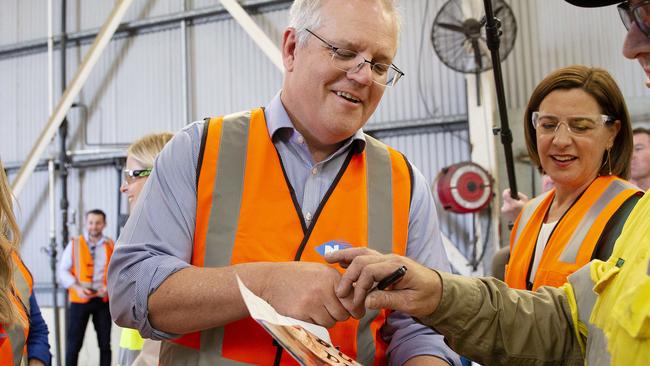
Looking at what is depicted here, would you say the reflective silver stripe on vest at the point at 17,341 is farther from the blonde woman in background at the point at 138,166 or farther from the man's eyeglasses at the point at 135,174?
the man's eyeglasses at the point at 135,174

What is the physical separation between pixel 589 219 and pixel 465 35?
4.63 m

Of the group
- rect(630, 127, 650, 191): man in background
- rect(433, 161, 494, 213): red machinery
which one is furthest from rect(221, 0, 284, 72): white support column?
rect(630, 127, 650, 191): man in background

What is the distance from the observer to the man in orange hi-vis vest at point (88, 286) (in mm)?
7543

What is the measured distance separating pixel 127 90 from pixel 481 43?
217 inches

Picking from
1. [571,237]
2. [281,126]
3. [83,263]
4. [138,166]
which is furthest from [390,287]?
[83,263]

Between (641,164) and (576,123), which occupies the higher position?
(576,123)

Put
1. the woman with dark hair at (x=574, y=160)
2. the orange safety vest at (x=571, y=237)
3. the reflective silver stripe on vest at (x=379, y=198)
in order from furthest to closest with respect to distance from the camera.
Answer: the woman with dark hair at (x=574, y=160), the orange safety vest at (x=571, y=237), the reflective silver stripe on vest at (x=379, y=198)

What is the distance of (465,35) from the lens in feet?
21.4

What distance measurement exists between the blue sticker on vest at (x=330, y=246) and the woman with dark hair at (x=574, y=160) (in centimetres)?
88

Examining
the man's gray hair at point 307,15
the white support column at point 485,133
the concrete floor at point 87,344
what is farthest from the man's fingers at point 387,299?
the concrete floor at point 87,344

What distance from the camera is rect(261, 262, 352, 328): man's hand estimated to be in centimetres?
136

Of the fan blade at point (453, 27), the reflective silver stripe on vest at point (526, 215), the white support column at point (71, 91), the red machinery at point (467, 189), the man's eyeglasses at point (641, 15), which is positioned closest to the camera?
the man's eyeglasses at point (641, 15)

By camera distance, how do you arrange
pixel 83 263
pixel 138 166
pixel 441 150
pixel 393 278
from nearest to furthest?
pixel 393 278, pixel 138 166, pixel 83 263, pixel 441 150

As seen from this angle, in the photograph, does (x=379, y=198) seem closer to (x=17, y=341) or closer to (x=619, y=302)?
(x=619, y=302)
